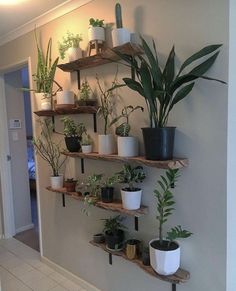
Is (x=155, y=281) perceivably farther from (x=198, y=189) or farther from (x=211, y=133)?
(x=211, y=133)

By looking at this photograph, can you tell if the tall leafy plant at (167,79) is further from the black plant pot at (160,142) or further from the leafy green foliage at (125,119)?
the leafy green foliage at (125,119)

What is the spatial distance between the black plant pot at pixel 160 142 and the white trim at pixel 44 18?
1224 mm

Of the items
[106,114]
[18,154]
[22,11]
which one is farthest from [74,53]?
[18,154]

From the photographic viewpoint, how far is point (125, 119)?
1.84 m

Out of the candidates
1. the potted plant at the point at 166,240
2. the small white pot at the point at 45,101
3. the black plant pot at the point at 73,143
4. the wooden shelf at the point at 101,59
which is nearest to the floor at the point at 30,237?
the black plant pot at the point at 73,143

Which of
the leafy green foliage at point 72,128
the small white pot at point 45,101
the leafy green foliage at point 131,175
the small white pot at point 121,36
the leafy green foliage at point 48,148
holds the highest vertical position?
the small white pot at point 121,36

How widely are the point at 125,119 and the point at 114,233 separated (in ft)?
2.64

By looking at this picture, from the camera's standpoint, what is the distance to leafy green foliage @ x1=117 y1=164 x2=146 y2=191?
1.72 m

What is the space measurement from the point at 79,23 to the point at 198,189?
1547mm

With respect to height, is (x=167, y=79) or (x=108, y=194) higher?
(x=167, y=79)

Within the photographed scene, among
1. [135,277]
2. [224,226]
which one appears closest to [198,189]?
[224,226]

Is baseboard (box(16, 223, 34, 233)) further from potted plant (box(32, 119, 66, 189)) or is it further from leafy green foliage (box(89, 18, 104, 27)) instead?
leafy green foliage (box(89, 18, 104, 27))

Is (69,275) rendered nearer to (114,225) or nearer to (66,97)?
(114,225)

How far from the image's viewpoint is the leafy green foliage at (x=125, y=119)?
5.68 feet
